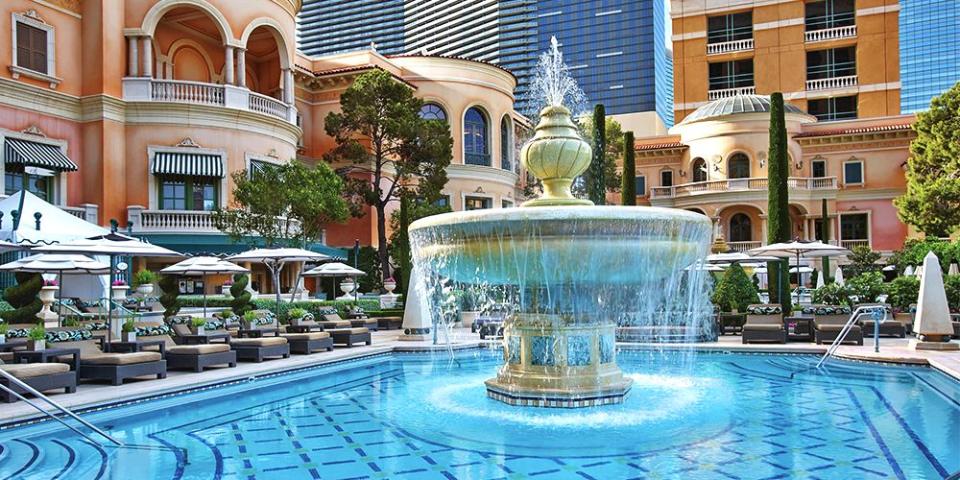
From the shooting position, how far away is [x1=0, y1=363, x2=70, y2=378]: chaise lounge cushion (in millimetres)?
9633

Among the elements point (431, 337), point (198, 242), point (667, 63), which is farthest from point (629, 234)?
point (667, 63)

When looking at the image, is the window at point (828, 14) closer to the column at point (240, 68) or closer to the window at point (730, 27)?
the window at point (730, 27)

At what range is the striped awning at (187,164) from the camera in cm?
2628

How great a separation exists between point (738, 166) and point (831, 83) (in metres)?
9.68

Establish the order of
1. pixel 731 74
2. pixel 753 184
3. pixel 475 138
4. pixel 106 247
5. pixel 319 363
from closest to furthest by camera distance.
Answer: pixel 106 247 < pixel 319 363 < pixel 475 138 < pixel 753 184 < pixel 731 74

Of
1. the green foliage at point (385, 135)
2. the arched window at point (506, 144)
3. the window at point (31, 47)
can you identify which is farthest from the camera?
the arched window at point (506, 144)

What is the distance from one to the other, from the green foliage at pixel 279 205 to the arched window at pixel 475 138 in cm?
1652

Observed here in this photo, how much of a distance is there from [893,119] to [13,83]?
40432 millimetres

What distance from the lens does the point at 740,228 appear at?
143 ft

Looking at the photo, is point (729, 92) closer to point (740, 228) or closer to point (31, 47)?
point (740, 228)

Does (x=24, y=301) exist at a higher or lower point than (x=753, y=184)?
lower

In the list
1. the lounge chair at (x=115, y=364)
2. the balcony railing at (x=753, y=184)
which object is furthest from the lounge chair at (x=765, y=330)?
the balcony railing at (x=753, y=184)

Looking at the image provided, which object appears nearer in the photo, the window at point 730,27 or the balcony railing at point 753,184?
the balcony railing at point 753,184

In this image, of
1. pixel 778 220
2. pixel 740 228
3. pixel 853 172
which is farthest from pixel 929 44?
pixel 778 220
